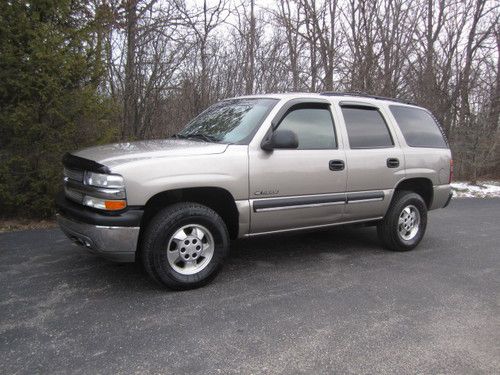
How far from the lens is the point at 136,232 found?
3.44 metres

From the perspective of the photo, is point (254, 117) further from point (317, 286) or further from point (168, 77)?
point (168, 77)

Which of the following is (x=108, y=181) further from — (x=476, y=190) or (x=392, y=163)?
(x=476, y=190)

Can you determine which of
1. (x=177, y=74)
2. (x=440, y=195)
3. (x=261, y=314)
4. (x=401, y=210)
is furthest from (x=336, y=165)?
(x=177, y=74)

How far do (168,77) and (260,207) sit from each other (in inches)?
259

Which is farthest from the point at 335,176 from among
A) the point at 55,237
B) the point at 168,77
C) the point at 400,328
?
the point at 168,77

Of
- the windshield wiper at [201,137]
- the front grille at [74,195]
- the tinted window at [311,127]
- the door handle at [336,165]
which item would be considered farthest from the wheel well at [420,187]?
the front grille at [74,195]

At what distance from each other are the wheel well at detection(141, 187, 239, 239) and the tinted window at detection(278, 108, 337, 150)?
957 mm

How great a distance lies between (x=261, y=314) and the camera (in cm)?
333

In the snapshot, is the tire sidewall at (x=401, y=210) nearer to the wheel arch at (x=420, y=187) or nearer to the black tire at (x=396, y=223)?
the black tire at (x=396, y=223)

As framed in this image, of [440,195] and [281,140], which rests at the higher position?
[281,140]

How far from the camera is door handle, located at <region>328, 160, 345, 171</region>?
442 centimetres

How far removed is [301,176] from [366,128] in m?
1.26

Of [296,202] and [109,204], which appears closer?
[109,204]

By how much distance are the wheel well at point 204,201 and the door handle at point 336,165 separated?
121 cm
